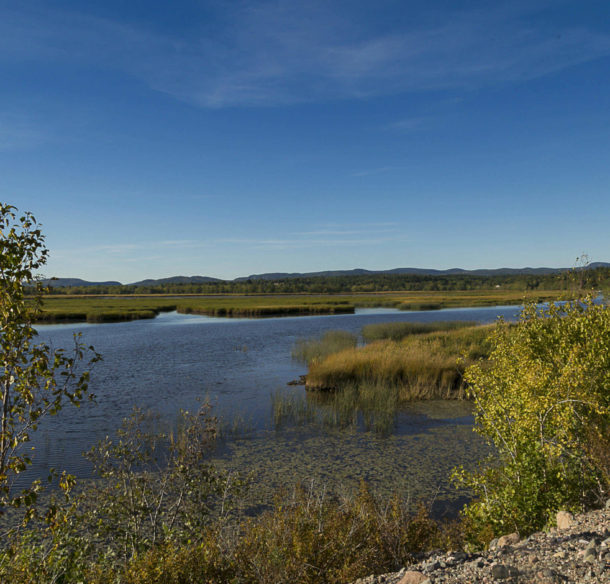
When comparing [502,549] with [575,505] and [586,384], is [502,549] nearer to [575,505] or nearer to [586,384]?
[575,505]

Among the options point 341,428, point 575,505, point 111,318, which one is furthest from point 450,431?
point 111,318

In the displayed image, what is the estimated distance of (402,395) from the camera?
21469 mm

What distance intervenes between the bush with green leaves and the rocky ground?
39.8 inches

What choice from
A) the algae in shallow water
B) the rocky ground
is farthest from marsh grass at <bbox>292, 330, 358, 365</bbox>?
the rocky ground

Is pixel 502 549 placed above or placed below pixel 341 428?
above

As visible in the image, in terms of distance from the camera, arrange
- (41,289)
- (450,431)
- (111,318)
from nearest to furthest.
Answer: (41,289), (450,431), (111,318)

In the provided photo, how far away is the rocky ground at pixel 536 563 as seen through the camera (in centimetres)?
501

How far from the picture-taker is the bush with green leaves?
7.64 m

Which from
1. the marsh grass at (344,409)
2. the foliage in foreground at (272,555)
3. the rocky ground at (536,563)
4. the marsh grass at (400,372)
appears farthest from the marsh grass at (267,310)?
the rocky ground at (536,563)

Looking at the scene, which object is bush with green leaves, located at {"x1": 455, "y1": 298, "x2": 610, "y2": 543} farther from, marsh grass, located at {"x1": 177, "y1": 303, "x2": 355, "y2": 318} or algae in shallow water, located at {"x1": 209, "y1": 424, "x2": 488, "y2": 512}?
marsh grass, located at {"x1": 177, "y1": 303, "x2": 355, "y2": 318}

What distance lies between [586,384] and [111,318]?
69.1 m

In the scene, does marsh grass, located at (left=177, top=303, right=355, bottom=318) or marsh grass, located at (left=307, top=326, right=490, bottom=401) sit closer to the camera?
marsh grass, located at (left=307, top=326, right=490, bottom=401)

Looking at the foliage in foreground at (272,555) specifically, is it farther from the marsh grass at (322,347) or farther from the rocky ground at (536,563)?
the marsh grass at (322,347)

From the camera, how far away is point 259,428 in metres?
17.2
